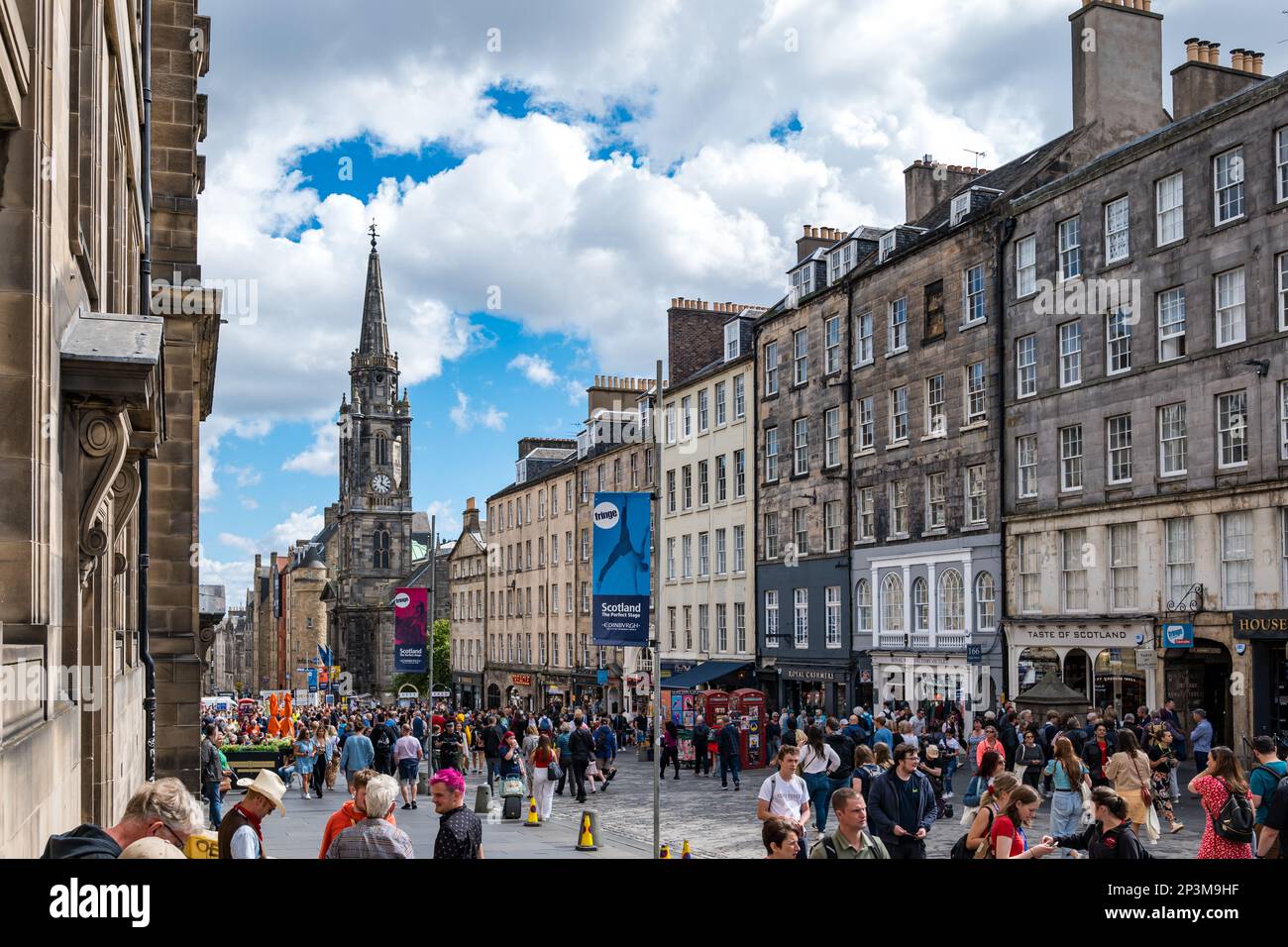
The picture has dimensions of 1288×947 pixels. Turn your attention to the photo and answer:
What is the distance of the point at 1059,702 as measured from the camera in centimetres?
2603

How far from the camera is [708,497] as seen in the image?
172 ft

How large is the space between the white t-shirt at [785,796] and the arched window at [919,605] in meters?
27.3

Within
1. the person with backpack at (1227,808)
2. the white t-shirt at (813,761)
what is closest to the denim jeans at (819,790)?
the white t-shirt at (813,761)

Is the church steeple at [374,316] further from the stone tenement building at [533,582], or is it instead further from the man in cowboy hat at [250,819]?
the man in cowboy hat at [250,819]

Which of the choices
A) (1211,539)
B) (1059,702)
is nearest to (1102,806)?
(1059,702)

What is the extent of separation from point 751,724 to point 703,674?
11.8 meters

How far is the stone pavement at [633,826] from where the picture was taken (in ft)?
59.9

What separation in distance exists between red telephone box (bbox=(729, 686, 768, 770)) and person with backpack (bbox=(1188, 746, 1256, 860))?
2358 centimetres

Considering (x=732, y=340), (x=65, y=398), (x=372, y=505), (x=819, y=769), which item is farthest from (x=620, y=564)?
(x=372, y=505)

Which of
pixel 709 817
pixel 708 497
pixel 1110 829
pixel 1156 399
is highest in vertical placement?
pixel 1156 399

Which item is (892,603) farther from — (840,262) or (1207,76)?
(1207,76)

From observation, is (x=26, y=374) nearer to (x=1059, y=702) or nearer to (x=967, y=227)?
(x=1059, y=702)
